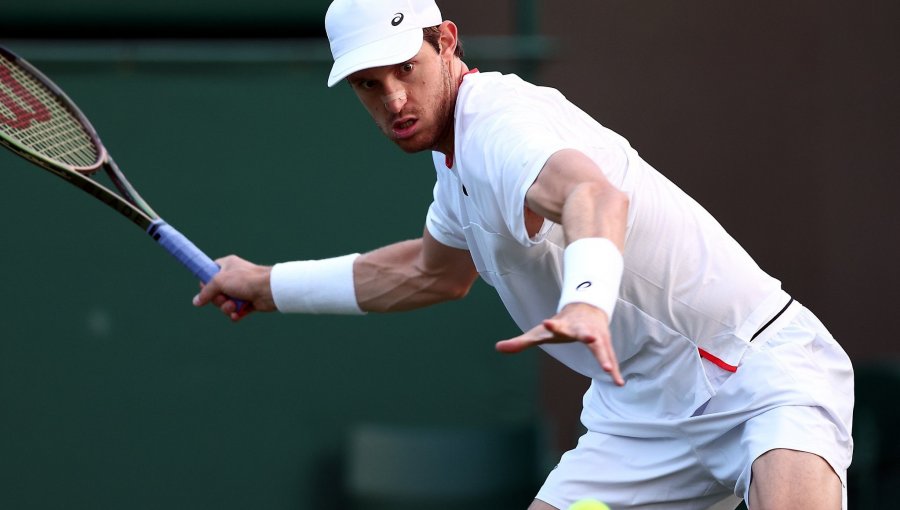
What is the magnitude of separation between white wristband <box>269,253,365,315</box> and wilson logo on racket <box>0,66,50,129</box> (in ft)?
2.67

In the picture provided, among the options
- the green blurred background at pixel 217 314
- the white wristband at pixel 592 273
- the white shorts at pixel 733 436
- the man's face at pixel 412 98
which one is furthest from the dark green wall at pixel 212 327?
the white wristband at pixel 592 273

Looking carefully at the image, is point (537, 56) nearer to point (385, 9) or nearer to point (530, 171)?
point (385, 9)

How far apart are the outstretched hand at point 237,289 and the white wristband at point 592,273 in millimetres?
1400

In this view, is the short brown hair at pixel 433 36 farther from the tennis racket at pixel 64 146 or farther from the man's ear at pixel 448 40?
the tennis racket at pixel 64 146

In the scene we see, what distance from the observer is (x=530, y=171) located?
8.46 ft

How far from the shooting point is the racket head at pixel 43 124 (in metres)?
3.75

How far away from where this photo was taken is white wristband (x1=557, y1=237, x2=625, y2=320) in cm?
233

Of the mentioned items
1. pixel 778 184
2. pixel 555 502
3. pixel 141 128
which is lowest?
pixel 555 502

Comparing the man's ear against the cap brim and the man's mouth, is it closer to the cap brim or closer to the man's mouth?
the cap brim

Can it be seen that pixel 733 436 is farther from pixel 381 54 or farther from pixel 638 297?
pixel 381 54

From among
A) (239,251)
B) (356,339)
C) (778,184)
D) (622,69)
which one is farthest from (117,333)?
(778,184)

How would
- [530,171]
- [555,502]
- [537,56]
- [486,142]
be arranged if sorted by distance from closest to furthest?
[530,171] → [486,142] → [555,502] → [537,56]

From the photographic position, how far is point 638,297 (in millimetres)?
2975

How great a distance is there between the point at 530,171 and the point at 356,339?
2664mm
